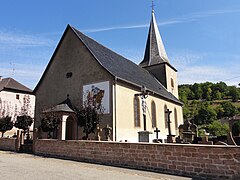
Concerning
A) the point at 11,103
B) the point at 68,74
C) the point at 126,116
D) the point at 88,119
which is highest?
the point at 68,74

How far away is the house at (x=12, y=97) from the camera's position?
107 feet

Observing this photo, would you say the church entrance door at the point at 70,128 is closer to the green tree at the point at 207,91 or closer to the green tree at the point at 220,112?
the green tree at the point at 220,112

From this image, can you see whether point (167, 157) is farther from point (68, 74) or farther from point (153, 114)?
point (68, 74)

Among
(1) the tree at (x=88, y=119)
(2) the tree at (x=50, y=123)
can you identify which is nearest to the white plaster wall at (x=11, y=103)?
(2) the tree at (x=50, y=123)

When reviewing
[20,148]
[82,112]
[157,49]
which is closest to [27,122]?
[20,148]

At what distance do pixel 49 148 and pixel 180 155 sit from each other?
8.76 metres

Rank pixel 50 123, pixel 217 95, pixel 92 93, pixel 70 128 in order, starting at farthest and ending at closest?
pixel 217 95
pixel 70 128
pixel 92 93
pixel 50 123

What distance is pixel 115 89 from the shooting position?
17.7 meters

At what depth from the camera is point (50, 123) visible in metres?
16.8

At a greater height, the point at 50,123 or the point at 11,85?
the point at 11,85

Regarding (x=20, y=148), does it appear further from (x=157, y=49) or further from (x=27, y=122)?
(x=157, y=49)

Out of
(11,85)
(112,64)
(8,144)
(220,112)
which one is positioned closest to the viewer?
(8,144)

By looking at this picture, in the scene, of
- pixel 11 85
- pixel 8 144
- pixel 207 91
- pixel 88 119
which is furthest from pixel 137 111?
pixel 207 91

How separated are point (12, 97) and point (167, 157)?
3118cm
